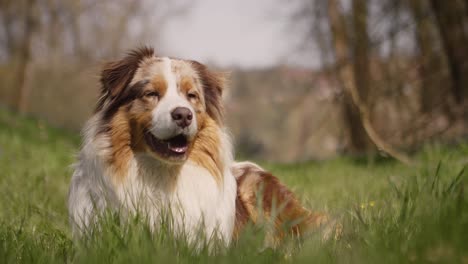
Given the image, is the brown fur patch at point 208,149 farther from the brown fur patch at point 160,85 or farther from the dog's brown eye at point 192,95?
the brown fur patch at point 160,85

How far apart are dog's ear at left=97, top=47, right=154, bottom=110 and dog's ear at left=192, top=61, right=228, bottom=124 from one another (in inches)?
16.5

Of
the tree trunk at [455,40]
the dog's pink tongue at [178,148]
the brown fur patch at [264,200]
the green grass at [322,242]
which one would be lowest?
the brown fur patch at [264,200]

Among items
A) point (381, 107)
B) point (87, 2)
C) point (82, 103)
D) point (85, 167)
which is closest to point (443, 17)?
point (381, 107)

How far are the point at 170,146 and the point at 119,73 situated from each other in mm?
739

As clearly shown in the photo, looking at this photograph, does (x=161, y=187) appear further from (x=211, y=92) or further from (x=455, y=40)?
(x=455, y=40)

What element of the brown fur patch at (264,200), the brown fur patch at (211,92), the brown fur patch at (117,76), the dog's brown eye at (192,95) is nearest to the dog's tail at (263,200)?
the brown fur patch at (264,200)

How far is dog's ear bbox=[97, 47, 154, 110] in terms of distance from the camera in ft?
14.1

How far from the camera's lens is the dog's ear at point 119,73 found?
4.29m

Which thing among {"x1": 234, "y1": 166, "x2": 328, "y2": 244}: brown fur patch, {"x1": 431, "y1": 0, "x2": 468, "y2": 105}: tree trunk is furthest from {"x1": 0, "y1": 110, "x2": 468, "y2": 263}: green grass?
{"x1": 431, "y1": 0, "x2": 468, "y2": 105}: tree trunk

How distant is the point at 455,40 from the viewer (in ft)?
31.4

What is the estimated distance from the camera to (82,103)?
28219mm

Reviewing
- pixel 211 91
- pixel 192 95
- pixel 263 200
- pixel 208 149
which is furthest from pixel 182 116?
pixel 263 200

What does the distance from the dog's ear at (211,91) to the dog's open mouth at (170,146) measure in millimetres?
460

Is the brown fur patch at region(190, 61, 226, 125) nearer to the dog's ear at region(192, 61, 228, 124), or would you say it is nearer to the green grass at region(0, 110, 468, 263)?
the dog's ear at region(192, 61, 228, 124)
